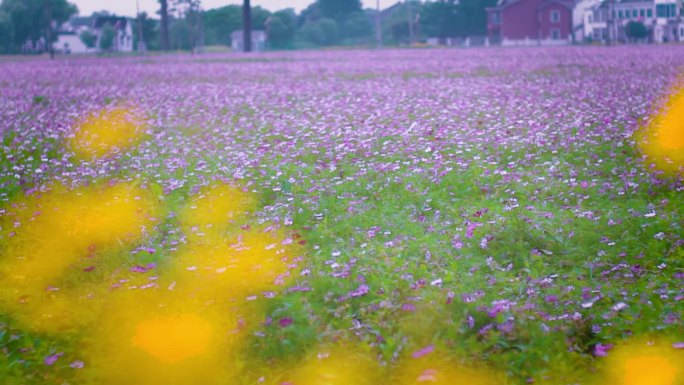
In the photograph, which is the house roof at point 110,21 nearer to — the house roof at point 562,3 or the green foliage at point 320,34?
the green foliage at point 320,34

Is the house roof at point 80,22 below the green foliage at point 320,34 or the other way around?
the other way around

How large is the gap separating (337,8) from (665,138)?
112028 millimetres

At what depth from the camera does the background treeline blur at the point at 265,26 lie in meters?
81.9

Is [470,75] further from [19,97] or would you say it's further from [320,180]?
[320,180]

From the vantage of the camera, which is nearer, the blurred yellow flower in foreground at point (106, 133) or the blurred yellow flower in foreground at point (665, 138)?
the blurred yellow flower in foreground at point (665, 138)

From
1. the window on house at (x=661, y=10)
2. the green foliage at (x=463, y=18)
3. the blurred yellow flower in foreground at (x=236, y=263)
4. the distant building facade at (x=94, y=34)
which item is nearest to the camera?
the blurred yellow flower in foreground at (x=236, y=263)

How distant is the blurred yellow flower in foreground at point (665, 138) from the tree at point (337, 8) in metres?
108

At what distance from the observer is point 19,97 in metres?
20.9

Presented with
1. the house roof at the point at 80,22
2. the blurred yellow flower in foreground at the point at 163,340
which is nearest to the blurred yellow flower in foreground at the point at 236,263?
the blurred yellow flower in foreground at the point at 163,340

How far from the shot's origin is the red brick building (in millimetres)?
88875

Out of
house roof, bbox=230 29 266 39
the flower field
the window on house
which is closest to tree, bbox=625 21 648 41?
the window on house

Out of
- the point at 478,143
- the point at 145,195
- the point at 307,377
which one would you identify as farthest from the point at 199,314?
the point at 478,143

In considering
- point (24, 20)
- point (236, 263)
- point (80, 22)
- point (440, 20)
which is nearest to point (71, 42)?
point (80, 22)

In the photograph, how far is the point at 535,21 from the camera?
293 feet
